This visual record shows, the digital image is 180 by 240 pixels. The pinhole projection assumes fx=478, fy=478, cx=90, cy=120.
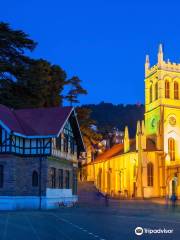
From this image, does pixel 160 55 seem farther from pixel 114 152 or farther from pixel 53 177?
pixel 53 177

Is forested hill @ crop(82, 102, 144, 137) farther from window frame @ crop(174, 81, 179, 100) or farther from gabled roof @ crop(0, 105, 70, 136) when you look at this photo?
gabled roof @ crop(0, 105, 70, 136)

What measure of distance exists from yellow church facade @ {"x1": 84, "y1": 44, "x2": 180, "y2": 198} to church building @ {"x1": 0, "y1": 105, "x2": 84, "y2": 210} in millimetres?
31211

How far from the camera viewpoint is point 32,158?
3581 centimetres

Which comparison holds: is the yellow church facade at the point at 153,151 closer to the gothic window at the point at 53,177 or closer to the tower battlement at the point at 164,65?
the tower battlement at the point at 164,65

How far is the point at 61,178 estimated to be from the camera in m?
39.5

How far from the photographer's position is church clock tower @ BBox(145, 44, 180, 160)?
2894 inches

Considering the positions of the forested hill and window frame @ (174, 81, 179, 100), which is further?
the forested hill

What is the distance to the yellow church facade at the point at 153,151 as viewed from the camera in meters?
68.8

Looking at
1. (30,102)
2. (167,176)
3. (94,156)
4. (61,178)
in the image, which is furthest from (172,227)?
(94,156)

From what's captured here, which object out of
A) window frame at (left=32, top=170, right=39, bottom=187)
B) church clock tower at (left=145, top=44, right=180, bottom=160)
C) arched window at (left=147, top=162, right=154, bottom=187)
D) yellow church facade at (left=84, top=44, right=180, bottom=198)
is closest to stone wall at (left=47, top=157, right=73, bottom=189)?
window frame at (left=32, top=170, right=39, bottom=187)

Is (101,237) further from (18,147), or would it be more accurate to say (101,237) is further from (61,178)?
(61,178)

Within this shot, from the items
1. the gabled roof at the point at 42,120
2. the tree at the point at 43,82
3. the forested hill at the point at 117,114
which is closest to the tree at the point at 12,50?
the tree at the point at 43,82

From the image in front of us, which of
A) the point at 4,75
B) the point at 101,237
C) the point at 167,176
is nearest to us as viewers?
the point at 101,237

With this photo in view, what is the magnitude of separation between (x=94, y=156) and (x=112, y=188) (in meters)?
13.7
